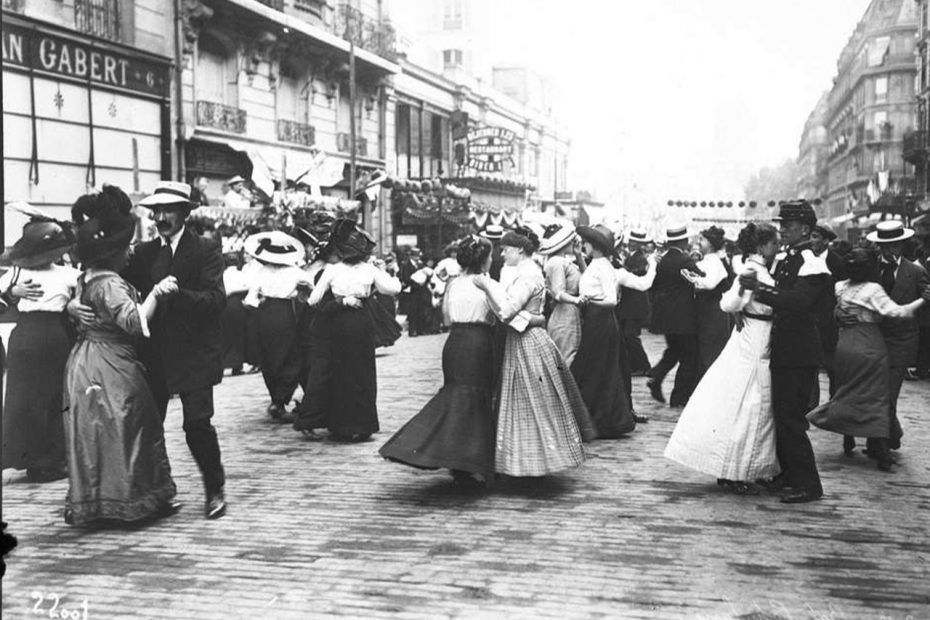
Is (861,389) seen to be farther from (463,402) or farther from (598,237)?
(463,402)

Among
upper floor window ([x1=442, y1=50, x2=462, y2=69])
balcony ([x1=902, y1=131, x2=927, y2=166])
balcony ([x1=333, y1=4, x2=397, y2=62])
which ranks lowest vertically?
balcony ([x1=902, y1=131, x2=927, y2=166])

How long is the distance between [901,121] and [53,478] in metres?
14.8

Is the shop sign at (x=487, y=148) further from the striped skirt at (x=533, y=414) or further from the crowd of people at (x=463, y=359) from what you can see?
the striped skirt at (x=533, y=414)

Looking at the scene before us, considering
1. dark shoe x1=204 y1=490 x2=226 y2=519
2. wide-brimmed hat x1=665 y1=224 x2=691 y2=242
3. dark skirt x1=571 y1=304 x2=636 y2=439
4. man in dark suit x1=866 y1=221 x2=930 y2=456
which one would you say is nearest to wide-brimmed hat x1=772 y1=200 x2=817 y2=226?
man in dark suit x1=866 y1=221 x2=930 y2=456

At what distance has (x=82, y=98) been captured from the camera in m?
15.6

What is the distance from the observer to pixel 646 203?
41938 mm

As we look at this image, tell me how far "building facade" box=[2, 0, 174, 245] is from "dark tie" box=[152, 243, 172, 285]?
7.94 meters

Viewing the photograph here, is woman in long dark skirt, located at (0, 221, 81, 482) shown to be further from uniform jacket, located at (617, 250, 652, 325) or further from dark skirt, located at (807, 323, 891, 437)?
uniform jacket, located at (617, 250, 652, 325)

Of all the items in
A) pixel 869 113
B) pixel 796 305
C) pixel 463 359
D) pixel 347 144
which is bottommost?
pixel 463 359

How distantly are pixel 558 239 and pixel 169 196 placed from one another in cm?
364

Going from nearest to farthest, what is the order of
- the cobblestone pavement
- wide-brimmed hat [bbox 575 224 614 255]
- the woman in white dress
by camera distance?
the cobblestone pavement → the woman in white dress → wide-brimmed hat [bbox 575 224 614 255]

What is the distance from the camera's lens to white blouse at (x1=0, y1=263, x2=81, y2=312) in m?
6.92

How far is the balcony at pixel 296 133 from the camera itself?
24.0 metres

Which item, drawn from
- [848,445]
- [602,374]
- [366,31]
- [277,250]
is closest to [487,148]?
[366,31]
